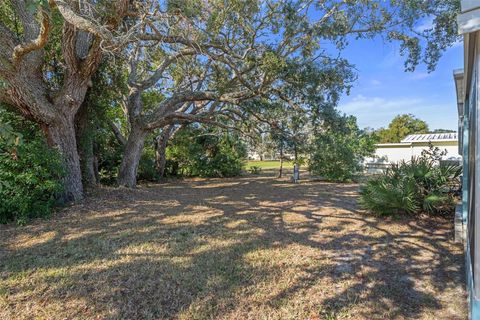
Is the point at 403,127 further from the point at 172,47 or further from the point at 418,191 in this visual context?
the point at 172,47

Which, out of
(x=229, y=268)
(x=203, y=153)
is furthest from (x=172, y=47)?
(x=203, y=153)

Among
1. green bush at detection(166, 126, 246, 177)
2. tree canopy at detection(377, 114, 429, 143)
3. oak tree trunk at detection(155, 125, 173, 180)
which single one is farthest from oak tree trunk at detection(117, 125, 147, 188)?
tree canopy at detection(377, 114, 429, 143)

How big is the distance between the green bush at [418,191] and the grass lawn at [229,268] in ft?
0.93

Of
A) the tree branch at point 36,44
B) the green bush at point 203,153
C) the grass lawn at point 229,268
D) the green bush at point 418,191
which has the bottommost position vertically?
the grass lawn at point 229,268

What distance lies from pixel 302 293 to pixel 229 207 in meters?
4.01

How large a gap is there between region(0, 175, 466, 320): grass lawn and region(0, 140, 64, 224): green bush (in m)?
0.45

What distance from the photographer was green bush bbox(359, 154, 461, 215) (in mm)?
5230

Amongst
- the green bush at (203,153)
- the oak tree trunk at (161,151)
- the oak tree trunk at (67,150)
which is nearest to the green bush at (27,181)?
the oak tree trunk at (67,150)

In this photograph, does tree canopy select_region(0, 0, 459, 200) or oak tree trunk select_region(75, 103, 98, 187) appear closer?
tree canopy select_region(0, 0, 459, 200)

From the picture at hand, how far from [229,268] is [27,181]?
14.0 ft

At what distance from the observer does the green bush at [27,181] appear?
4.89m

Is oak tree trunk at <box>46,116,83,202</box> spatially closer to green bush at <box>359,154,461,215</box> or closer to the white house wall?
green bush at <box>359,154,461,215</box>

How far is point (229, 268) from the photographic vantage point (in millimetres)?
3281

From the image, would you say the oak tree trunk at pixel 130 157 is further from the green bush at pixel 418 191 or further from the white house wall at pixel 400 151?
the white house wall at pixel 400 151
